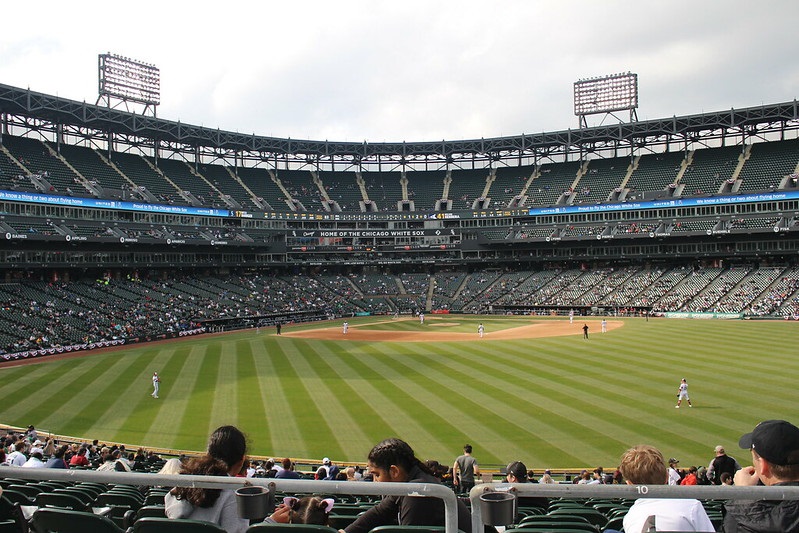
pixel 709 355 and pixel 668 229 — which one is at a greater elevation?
pixel 668 229

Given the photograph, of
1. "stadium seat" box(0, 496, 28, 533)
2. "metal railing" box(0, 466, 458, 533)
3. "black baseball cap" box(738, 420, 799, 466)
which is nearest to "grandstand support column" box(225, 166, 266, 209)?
"stadium seat" box(0, 496, 28, 533)

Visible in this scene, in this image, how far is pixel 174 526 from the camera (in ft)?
12.6

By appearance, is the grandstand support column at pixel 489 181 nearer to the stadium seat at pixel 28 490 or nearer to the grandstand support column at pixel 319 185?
the grandstand support column at pixel 319 185

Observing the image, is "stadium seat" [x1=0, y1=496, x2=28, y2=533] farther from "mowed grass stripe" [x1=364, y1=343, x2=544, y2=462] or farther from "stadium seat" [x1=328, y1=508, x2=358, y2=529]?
"mowed grass stripe" [x1=364, y1=343, x2=544, y2=462]

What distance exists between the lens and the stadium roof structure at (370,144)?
79.7m

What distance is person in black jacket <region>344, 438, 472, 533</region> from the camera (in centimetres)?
495

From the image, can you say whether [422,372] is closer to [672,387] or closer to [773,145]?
[672,387]

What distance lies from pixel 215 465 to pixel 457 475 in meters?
9.70

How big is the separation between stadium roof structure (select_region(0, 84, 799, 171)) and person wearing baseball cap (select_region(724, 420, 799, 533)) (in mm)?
87990

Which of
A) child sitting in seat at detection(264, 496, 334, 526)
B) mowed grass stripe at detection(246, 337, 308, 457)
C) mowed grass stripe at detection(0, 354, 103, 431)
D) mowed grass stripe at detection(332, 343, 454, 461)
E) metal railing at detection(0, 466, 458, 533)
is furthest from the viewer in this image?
mowed grass stripe at detection(0, 354, 103, 431)

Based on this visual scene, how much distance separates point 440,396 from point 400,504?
26.7m

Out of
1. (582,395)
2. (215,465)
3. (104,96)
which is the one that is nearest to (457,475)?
(215,465)

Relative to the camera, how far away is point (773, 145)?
92188mm

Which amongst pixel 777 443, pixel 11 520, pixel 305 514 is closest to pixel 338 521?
pixel 305 514
